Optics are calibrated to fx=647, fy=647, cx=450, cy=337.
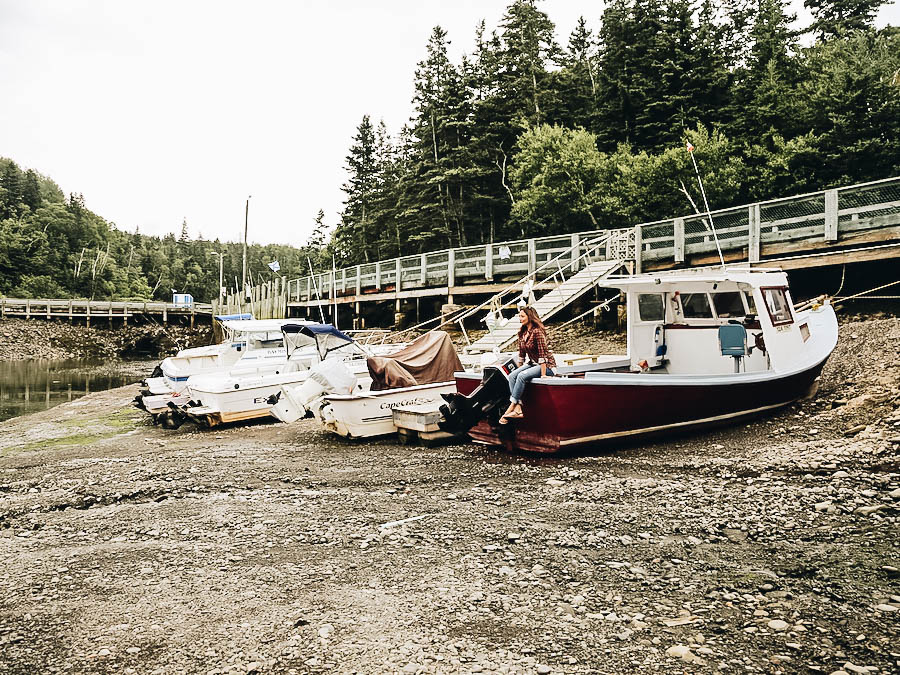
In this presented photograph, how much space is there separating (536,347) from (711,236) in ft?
32.5

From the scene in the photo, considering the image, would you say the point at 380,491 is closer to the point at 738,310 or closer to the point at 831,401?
the point at 738,310

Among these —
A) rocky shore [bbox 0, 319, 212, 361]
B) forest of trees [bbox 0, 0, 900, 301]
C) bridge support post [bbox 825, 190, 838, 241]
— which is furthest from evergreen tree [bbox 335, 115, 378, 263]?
bridge support post [bbox 825, 190, 838, 241]

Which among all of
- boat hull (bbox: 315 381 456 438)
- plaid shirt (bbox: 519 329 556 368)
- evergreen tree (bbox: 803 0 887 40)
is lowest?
boat hull (bbox: 315 381 456 438)

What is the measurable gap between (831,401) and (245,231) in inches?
1690

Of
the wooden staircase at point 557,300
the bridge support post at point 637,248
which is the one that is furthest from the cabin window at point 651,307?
the bridge support post at point 637,248

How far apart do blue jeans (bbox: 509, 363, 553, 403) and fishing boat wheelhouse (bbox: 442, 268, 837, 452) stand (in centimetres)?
10

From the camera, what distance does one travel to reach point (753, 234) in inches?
604

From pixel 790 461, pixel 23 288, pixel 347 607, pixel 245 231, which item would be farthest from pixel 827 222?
pixel 23 288

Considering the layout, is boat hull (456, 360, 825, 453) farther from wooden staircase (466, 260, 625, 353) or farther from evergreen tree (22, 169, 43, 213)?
evergreen tree (22, 169, 43, 213)

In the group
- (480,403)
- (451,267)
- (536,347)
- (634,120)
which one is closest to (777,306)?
(536,347)

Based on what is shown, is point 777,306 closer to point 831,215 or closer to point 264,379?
point 831,215

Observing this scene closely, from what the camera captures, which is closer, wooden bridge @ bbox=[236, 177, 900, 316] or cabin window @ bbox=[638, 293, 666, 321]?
cabin window @ bbox=[638, 293, 666, 321]

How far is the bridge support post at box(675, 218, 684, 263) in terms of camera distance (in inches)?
663

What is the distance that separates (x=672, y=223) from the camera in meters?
17.1
